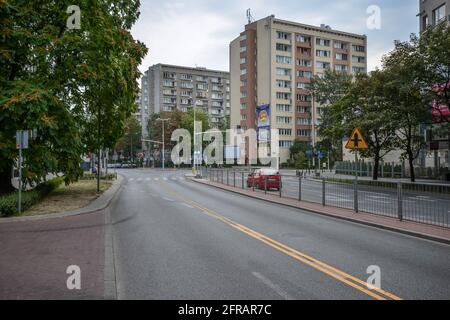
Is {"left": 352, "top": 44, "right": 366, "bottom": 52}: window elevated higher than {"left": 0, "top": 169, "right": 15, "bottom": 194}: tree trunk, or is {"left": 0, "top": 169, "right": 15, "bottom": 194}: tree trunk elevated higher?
{"left": 352, "top": 44, "right": 366, "bottom": 52}: window

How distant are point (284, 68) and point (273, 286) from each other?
258 ft

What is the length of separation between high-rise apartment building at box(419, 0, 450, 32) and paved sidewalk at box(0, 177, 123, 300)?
35.8 metres

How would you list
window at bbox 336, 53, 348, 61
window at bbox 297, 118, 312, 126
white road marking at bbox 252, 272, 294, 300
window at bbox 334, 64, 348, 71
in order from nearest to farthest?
white road marking at bbox 252, 272, 294, 300, window at bbox 297, 118, 312, 126, window at bbox 336, 53, 348, 61, window at bbox 334, 64, 348, 71

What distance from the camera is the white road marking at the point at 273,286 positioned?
5488mm

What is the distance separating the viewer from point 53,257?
774 centimetres

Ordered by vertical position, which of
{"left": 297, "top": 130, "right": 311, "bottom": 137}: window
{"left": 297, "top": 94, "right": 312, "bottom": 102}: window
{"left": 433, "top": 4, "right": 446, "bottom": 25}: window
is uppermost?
{"left": 433, "top": 4, "right": 446, "bottom": 25}: window

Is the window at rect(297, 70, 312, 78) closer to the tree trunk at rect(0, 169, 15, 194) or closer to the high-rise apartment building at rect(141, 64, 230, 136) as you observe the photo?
the high-rise apartment building at rect(141, 64, 230, 136)

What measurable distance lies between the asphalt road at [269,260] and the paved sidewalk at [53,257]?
0.35 m

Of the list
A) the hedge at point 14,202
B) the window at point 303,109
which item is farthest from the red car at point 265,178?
the window at point 303,109

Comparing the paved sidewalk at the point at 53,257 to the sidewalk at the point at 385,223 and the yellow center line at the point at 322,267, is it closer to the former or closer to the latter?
the yellow center line at the point at 322,267

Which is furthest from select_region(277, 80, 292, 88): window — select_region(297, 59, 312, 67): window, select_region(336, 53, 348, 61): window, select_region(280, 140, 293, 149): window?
select_region(336, 53, 348, 61): window

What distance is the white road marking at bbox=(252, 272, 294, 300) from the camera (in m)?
5.49

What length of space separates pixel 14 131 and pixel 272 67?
225ft

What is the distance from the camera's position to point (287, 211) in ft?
50.9
